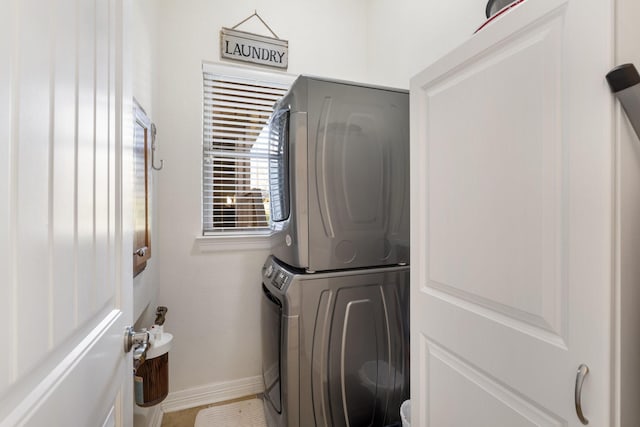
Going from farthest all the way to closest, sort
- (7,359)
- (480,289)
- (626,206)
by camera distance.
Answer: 1. (480,289)
2. (626,206)
3. (7,359)

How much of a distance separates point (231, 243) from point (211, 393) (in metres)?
1.02

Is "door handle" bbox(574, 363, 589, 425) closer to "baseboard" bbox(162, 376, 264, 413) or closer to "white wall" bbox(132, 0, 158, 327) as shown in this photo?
"white wall" bbox(132, 0, 158, 327)

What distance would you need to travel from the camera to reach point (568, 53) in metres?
0.56

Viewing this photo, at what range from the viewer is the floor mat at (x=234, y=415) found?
181 centimetres

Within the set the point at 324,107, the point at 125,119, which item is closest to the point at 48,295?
the point at 125,119

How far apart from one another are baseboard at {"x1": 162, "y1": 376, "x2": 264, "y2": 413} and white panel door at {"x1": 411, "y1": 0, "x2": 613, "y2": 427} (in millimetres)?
1502

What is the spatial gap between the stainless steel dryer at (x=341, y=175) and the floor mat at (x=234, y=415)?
3.57 feet

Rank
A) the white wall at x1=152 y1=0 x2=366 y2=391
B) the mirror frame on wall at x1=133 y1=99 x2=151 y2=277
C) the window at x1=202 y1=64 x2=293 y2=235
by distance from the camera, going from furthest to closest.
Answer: the window at x1=202 y1=64 x2=293 y2=235
the white wall at x1=152 y1=0 x2=366 y2=391
the mirror frame on wall at x1=133 y1=99 x2=151 y2=277

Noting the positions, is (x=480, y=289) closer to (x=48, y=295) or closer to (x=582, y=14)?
(x=582, y=14)

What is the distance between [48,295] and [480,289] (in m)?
0.88

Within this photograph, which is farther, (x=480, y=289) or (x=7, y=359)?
(x=480, y=289)

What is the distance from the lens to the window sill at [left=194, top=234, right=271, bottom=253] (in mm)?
2002

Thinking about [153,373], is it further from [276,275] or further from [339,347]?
[339,347]

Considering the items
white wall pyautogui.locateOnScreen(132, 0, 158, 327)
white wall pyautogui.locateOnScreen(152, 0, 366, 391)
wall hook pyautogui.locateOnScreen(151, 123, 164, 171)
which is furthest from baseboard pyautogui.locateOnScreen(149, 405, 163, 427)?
wall hook pyautogui.locateOnScreen(151, 123, 164, 171)
